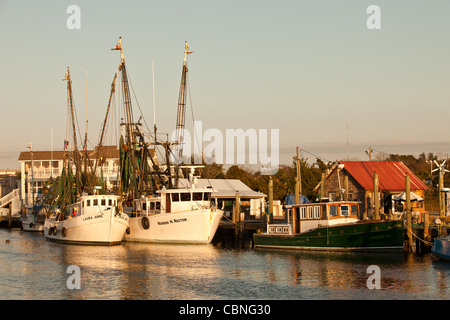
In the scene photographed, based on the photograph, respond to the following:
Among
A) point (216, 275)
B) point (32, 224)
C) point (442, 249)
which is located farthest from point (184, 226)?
point (32, 224)

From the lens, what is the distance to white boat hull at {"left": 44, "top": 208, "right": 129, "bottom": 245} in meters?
51.4

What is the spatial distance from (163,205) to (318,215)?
46.6ft

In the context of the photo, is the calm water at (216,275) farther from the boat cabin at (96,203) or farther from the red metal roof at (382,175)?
the red metal roof at (382,175)

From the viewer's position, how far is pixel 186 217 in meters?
50.8

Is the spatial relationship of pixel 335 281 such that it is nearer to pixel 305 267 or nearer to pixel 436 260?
pixel 305 267

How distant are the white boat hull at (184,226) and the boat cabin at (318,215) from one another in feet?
22.0

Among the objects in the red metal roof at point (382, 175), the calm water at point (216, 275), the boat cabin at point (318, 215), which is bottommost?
the calm water at point (216, 275)

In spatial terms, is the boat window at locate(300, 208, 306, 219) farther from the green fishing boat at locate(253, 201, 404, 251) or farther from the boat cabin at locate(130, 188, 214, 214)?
the boat cabin at locate(130, 188, 214, 214)

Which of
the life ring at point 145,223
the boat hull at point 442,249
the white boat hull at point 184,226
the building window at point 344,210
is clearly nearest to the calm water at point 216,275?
the boat hull at point 442,249

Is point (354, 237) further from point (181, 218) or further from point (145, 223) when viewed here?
point (145, 223)

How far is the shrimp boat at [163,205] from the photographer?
51094 mm

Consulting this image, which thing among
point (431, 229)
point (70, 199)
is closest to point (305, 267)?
point (431, 229)

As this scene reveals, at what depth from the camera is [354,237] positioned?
42.6 m

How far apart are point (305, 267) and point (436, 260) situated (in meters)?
8.32
